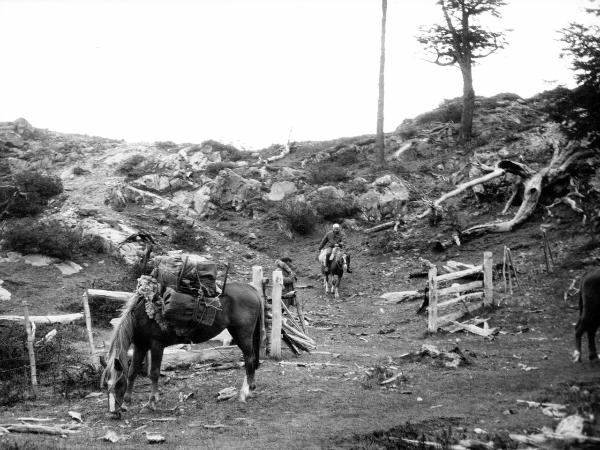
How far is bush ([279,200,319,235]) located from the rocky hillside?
0.09 m

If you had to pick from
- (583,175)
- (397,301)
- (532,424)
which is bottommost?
(397,301)

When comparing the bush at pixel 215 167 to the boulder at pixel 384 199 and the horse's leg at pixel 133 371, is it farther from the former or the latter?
the horse's leg at pixel 133 371

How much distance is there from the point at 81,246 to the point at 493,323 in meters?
13.8

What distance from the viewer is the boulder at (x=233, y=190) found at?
25.1m

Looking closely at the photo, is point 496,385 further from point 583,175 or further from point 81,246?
point 81,246

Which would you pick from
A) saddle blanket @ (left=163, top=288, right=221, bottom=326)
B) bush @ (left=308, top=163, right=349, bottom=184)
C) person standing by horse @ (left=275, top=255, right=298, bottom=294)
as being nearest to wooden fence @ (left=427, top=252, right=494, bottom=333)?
person standing by horse @ (left=275, top=255, right=298, bottom=294)

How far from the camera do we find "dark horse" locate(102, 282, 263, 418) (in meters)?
7.43

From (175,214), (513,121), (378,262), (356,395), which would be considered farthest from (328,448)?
(513,121)

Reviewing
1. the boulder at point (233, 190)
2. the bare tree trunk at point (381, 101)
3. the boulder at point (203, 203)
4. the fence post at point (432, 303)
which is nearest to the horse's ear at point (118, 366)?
the fence post at point (432, 303)

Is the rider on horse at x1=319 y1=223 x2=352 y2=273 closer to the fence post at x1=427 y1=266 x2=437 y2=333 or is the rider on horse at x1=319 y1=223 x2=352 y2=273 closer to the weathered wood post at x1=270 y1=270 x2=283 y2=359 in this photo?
the fence post at x1=427 y1=266 x2=437 y2=333

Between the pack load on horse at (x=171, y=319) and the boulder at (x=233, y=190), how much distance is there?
16901 millimetres

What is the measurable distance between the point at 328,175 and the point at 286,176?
2.26 m

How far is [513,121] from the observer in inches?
1104

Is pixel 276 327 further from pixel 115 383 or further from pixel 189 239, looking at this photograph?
pixel 189 239
